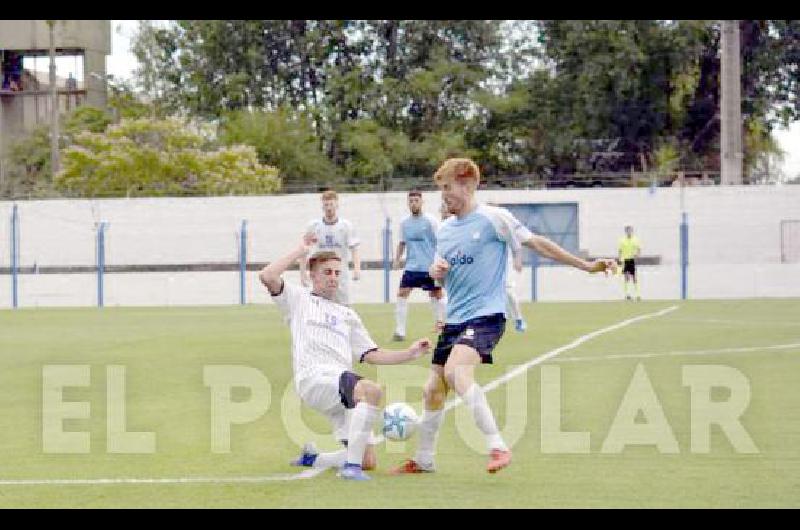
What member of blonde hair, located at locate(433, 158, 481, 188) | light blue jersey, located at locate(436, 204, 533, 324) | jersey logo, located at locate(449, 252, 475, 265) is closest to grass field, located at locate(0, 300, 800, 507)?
light blue jersey, located at locate(436, 204, 533, 324)

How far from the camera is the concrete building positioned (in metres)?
83.2

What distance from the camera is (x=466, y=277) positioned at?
35.8 ft

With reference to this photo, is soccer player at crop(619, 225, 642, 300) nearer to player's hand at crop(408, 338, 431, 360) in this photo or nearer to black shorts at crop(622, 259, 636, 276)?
black shorts at crop(622, 259, 636, 276)

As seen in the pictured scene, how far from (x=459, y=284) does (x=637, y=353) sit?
964cm

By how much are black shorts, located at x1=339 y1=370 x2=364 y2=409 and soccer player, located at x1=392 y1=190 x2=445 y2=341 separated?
12.4 metres

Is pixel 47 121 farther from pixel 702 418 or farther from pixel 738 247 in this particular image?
pixel 702 418

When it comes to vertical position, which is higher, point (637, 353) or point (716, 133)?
point (716, 133)

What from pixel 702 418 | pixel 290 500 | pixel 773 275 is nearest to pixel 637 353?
pixel 702 418

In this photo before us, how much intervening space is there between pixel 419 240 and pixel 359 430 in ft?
43.5

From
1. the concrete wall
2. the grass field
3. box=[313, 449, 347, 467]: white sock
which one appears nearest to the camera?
the grass field

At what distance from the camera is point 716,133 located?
74188mm

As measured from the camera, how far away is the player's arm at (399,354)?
1008 cm

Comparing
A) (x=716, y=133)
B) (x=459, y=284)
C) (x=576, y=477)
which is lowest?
(x=576, y=477)

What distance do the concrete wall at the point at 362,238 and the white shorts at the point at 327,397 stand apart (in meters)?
30.2
